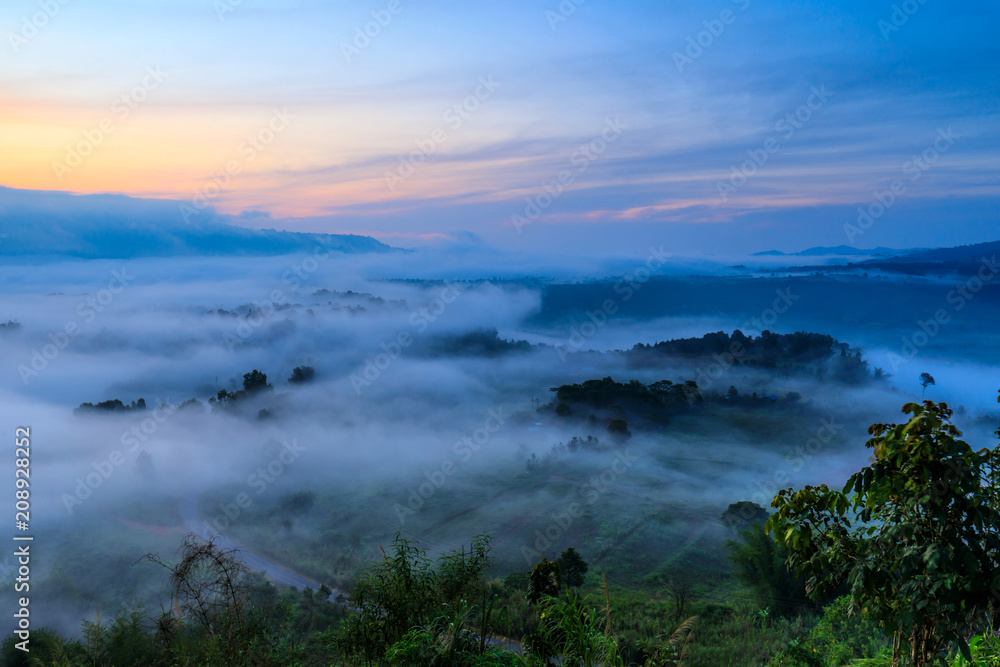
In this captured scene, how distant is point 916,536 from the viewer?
4.03 meters

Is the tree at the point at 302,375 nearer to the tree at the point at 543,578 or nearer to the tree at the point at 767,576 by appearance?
the tree at the point at 767,576

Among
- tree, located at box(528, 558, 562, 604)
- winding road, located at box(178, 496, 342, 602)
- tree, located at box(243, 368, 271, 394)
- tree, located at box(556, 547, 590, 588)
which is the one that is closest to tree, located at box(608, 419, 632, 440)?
winding road, located at box(178, 496, 342, 602)

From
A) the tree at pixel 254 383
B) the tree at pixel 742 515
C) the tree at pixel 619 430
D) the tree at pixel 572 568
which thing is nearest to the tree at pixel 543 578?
the tree at pixel 572 568

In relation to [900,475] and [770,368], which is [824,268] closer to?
[770,368]

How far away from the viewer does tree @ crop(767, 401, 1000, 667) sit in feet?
12.5

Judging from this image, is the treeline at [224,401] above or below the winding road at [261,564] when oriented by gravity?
above

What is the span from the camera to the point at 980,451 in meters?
4.21

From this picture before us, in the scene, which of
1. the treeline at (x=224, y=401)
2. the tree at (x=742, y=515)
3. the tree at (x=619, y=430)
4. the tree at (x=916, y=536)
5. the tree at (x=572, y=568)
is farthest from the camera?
the treeline at (x=224, y=401)

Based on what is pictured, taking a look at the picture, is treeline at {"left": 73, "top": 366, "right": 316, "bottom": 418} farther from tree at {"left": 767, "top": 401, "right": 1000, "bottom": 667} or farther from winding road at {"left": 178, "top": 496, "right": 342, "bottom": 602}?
tree at {"left": 767, "top": 401, "right": 1000, "bottom": 667}

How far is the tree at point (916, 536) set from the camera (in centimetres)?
380

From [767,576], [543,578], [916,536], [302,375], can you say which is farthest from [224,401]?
[916,536]

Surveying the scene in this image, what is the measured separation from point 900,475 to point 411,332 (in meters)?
128

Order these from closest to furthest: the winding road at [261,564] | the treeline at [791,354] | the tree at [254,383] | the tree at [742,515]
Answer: the winding road at [261,564], the tree at [742,515], the treeline at [791,354], the tree at [254,383]

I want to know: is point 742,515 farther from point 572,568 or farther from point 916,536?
point 916,536
